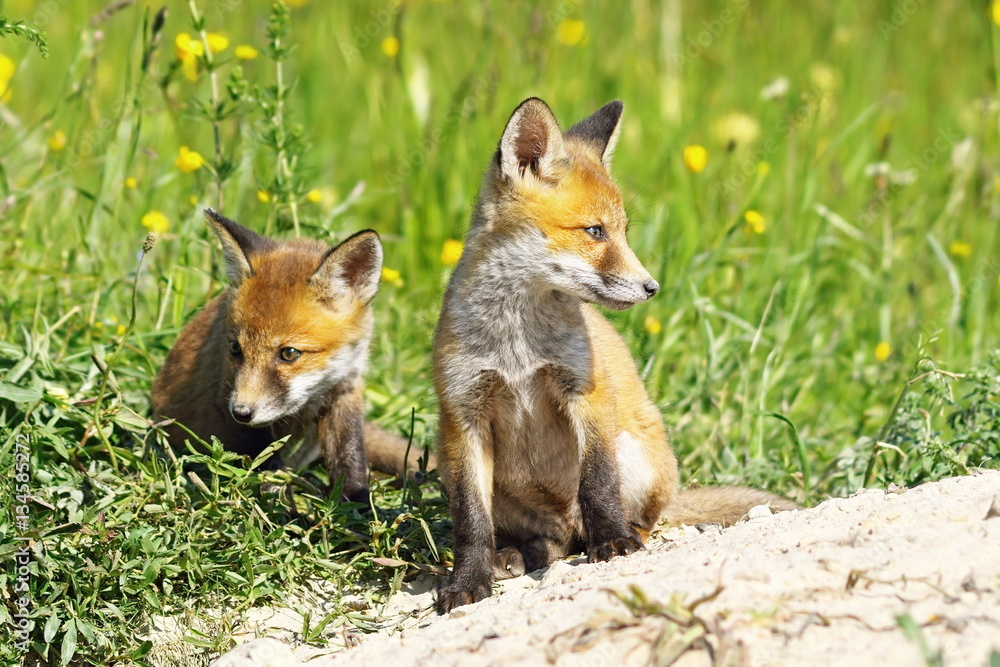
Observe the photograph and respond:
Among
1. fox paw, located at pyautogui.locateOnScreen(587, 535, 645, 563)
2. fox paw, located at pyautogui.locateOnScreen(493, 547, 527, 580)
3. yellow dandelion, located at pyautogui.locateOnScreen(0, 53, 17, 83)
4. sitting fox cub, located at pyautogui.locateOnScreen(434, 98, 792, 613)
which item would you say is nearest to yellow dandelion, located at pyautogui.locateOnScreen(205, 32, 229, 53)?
yellow dandelion, located at pyautogui.locateOnScreen(0, 53, 17, 83)

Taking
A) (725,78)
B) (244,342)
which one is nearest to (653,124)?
(725,78)

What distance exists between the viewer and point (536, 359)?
3922 mm

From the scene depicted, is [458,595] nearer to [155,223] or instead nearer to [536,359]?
[536,359]

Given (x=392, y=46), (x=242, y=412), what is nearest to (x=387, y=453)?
(x=242, y=412)

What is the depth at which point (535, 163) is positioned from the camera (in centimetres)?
403

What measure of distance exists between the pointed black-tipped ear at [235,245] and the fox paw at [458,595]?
1.71m

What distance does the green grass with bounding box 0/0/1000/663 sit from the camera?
389cm

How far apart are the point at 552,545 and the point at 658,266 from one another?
7.98ft

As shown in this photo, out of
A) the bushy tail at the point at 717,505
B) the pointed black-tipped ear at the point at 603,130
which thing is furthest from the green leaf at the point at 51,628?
the pointed black-tipped ear at the point at 603,130

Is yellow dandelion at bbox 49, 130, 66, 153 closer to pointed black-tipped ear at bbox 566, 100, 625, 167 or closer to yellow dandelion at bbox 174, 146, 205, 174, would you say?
yellow dandelion at bbox 174, 146, 205, 174

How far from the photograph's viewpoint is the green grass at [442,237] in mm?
3895

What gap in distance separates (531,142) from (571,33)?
13.3ft

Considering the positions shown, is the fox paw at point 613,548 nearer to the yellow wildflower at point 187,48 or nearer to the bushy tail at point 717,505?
the bushy tail at point 717,505

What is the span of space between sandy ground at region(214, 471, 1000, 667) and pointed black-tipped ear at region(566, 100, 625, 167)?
1760mm
